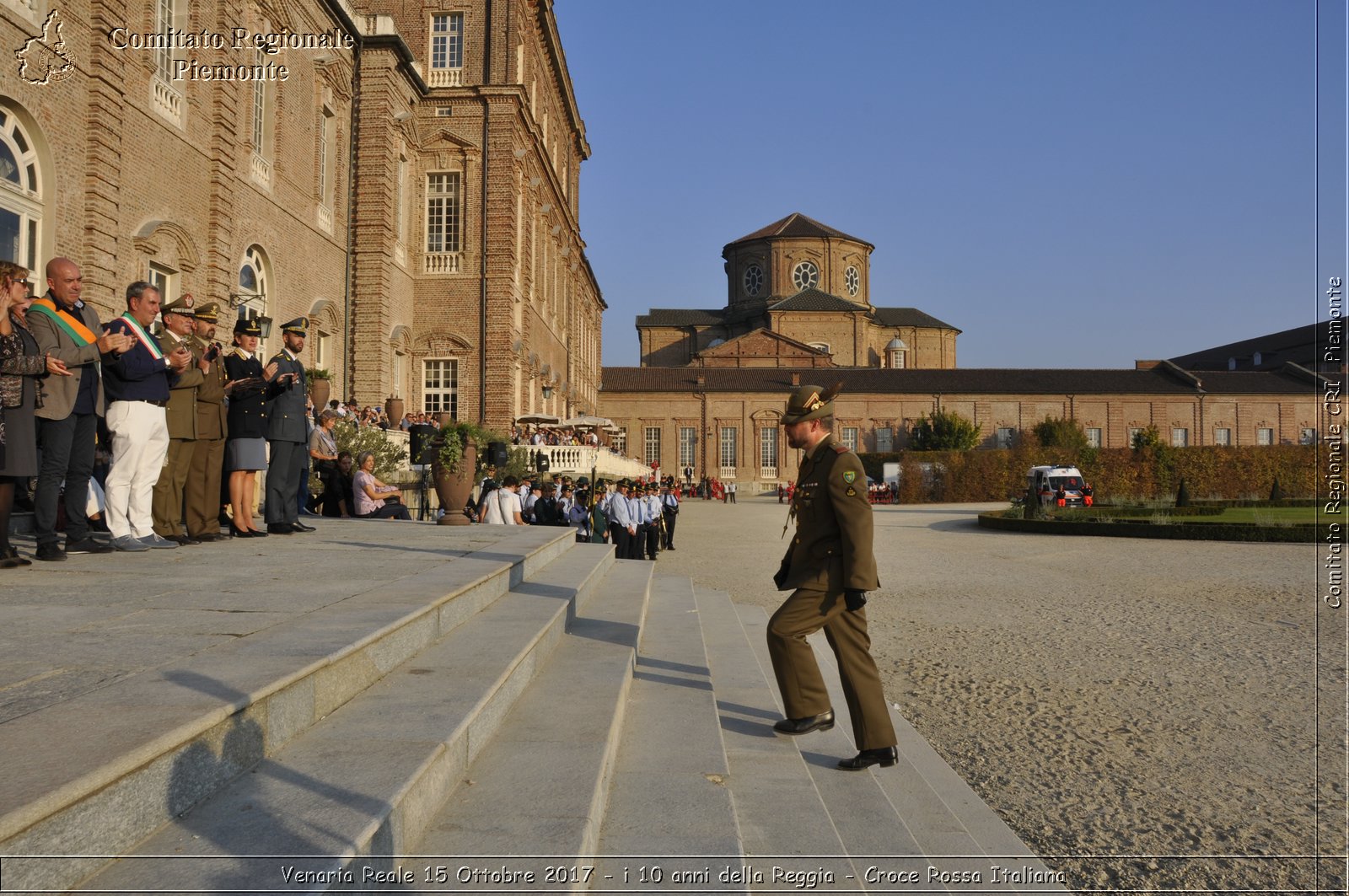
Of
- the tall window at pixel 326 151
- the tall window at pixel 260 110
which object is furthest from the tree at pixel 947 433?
the tall window at pixel 260 110

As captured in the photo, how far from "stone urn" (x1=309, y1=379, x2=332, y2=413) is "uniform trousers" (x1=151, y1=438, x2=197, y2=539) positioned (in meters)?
5.72

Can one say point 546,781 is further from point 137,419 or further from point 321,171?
point 321,171

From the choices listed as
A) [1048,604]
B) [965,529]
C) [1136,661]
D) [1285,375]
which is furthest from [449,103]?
[1285,375]

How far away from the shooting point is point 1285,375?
62.0m

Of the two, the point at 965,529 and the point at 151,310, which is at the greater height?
the point at 151,310

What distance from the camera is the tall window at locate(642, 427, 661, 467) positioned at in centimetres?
6034

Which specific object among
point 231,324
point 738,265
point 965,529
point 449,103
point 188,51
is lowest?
point 965,529

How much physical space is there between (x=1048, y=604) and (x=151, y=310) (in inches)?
383

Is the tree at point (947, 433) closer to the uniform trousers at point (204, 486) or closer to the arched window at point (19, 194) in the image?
the arched window at point (19, 194)

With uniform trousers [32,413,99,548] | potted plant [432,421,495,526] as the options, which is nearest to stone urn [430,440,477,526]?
potted plant [432,421,495,526]

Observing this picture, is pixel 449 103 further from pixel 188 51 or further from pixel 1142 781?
pixel 1142 781

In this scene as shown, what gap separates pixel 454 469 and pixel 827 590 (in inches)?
279

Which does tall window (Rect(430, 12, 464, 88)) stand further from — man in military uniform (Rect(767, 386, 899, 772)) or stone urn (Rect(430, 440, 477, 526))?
man in military uniform (Rect(767, 386, 899, 772))

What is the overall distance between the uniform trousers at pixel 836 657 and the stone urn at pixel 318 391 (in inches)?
379
